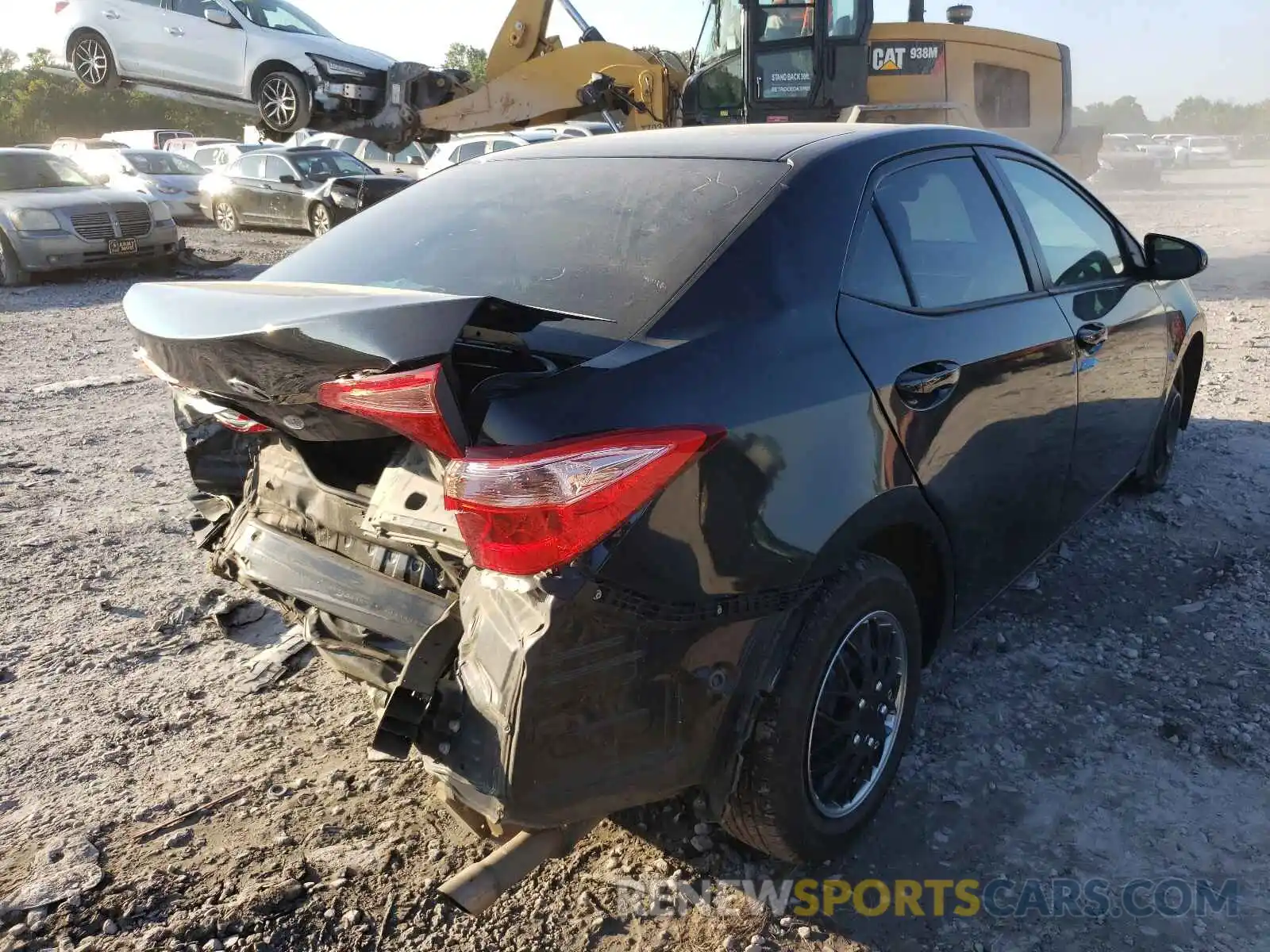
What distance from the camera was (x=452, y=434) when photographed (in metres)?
1.89

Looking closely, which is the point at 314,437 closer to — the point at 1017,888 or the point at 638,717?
the point at 638,717

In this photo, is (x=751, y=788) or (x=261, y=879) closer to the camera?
(x=751, y=788)

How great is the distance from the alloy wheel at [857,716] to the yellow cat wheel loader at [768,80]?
780 centimetres

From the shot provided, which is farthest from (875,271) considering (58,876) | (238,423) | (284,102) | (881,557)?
(284,102)

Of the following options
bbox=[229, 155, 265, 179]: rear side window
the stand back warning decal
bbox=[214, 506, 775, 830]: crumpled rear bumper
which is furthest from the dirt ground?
bbox=[229, 155, 265, 179]: rear side window

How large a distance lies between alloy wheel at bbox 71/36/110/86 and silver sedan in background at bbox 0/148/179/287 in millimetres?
1610

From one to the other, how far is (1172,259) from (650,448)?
10.0 feet

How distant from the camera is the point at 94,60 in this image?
14.1 metres

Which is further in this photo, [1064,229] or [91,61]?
[91,61]

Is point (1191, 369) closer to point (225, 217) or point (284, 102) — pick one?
point (284, 102)

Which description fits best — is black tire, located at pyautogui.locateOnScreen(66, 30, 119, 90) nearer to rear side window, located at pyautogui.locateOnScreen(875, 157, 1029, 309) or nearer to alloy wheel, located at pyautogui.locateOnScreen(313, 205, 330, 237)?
alloy wheel, located at pyautogui.locateOnScreen(313, 205, 330, 237)

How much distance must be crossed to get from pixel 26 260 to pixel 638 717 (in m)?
12.8

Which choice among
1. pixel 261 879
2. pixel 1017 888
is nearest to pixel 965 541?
pixel 1017 888

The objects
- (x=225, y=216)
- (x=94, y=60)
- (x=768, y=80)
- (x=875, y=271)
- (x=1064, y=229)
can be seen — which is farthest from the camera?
(x=225, y=216)
